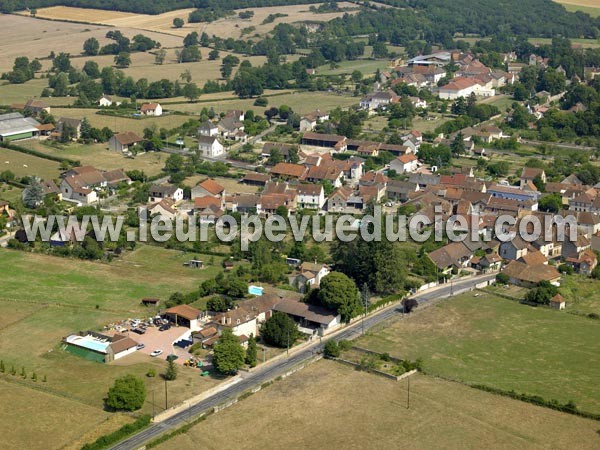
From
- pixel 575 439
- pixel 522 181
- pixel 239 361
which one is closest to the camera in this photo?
pixel 575 439

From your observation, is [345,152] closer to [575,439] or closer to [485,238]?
[485,238]

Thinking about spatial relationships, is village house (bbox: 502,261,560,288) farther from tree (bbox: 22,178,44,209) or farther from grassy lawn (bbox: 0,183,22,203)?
grassy lawn (bbox: 0,183,22,203)

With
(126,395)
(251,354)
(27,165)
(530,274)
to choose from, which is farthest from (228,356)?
(27,165)

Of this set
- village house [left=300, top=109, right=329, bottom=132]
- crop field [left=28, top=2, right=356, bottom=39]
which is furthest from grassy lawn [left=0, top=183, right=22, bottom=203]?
crop field [left=28, top=2, right=356, bottom=39]

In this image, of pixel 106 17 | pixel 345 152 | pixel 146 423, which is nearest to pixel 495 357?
pixel 146 423

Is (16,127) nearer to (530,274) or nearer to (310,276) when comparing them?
(310,276)

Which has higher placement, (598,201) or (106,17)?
(106,17)

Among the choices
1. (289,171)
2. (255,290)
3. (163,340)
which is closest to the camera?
(163,340)

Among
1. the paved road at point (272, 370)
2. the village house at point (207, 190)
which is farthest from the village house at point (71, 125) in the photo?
the paved road at point (272, 370)
